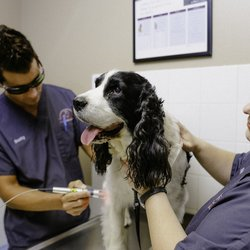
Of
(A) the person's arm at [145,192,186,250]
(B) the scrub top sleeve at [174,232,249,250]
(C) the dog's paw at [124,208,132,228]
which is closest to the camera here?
(B) the scrub top sleeve at [174,232,249,250]

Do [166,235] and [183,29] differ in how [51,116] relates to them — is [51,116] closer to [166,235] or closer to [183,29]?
[183,29]

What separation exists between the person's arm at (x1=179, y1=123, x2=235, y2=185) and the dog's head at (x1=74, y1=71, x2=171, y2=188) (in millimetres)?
148

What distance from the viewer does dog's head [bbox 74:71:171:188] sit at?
2.90 ft

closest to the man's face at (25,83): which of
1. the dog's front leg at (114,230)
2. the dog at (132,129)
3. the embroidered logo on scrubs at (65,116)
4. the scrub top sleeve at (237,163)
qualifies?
the embroidered logo on scrubs at (65,116)

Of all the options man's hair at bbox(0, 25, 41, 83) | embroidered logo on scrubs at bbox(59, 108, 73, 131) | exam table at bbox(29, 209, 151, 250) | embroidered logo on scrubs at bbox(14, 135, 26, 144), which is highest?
man's hair at bbox(0, 25, 41, 83)

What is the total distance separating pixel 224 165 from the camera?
0.98 meters

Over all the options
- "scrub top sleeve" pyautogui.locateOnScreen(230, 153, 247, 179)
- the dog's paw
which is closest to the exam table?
the dog's paw

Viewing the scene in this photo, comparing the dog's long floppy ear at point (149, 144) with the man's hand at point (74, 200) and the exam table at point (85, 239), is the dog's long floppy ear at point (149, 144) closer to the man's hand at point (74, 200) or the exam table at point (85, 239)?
the man's hand at point (74, 200)

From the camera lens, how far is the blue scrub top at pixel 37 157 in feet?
3.69

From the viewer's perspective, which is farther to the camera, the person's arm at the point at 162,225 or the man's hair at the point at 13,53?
the man's hair at the point at 13,53

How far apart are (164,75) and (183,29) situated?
0.21 metres

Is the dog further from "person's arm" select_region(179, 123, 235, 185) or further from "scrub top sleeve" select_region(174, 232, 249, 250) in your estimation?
"scrub top sleeve" select_region(174, 232, 249, 250)

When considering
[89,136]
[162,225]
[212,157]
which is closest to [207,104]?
[212,157]

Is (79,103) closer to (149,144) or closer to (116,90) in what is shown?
(116,90)
